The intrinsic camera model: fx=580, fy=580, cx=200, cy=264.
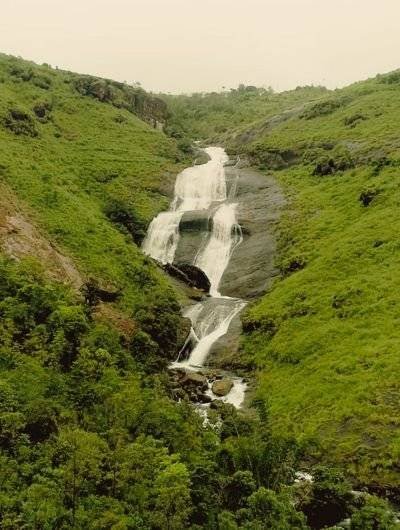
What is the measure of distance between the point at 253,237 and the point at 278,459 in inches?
1466

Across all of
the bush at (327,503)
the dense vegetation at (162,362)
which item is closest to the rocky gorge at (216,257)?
the dense vegetation at (162,362)

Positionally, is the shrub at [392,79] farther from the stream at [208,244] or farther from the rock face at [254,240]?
the rock face at [254,240]

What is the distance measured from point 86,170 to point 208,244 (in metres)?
21.2

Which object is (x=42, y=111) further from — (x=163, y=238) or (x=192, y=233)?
(x=192, y=233)

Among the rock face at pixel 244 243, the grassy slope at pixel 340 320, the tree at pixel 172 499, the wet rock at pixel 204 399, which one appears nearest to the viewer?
the tree at pixel 172 499

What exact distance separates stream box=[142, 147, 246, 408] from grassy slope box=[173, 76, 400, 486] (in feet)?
8.47

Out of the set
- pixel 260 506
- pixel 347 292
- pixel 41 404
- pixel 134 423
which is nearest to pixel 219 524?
pixel 260 506

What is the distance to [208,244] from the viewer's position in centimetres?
5841

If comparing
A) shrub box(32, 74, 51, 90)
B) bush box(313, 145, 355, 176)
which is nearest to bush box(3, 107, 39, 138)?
shrub box(32, 74, 51, 90)

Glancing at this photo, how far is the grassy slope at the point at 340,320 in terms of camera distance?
28.3 m

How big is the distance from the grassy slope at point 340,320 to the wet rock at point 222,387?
211cm

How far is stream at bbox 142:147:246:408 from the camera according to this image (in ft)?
139

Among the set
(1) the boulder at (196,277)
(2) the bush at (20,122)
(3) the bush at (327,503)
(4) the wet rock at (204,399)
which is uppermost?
(2) the bush at (20,122)

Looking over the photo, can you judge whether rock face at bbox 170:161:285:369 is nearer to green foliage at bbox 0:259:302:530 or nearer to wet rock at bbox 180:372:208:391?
wet rock at bbox 180:372:208:391
